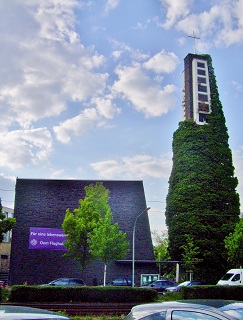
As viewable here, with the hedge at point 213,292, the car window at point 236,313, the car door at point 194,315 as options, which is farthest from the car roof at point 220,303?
the hedge at point 213,292

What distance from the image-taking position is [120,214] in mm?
44906

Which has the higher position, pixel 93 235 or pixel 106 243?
pixel 93 235

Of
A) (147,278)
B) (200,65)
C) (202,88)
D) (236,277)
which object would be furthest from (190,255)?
(200,65)

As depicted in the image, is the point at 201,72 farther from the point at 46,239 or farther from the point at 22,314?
the point at 22,314

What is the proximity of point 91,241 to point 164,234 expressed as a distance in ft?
137

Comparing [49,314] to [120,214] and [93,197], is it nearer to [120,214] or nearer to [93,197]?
[93,197]

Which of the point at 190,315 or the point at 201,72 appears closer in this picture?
the point at 190,315

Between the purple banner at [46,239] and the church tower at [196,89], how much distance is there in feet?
80.3

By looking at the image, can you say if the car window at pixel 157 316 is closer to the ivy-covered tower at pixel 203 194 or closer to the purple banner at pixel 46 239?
the purple banner at pixel 46 239

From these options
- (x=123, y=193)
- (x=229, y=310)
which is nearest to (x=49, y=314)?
(x=229, y=310)

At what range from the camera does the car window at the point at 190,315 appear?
499cm

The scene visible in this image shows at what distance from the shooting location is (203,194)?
48.3 m

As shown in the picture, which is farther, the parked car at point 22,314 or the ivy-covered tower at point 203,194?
the ivy-covered tower at point 203,194

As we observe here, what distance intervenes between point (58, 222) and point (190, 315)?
39810mm
